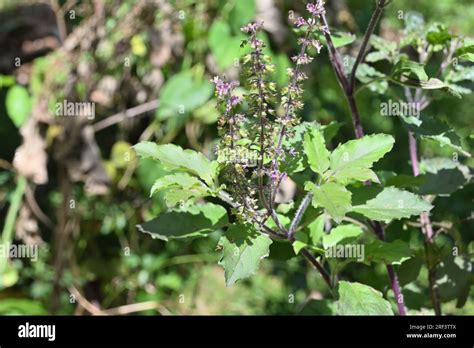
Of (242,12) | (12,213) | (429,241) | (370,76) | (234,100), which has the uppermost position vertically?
(242,12)

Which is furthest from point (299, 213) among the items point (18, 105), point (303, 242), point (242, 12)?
point (18, 105)

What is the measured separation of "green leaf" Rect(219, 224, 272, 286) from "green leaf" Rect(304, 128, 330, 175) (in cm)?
12

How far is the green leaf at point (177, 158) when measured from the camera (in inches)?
37.3

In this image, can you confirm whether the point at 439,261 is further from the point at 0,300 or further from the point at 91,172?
the point at 0,300

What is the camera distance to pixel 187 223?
103 centimetres

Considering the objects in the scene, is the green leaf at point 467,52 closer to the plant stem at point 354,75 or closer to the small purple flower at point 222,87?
the plant stem at point 354,75

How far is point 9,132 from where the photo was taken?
9.39 ft

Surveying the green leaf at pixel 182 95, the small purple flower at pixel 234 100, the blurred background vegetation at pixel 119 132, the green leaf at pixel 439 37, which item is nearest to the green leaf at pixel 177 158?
the small purple flower at pixel 234 100

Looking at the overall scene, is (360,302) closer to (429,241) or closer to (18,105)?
(429,241)

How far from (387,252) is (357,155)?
15 cm
